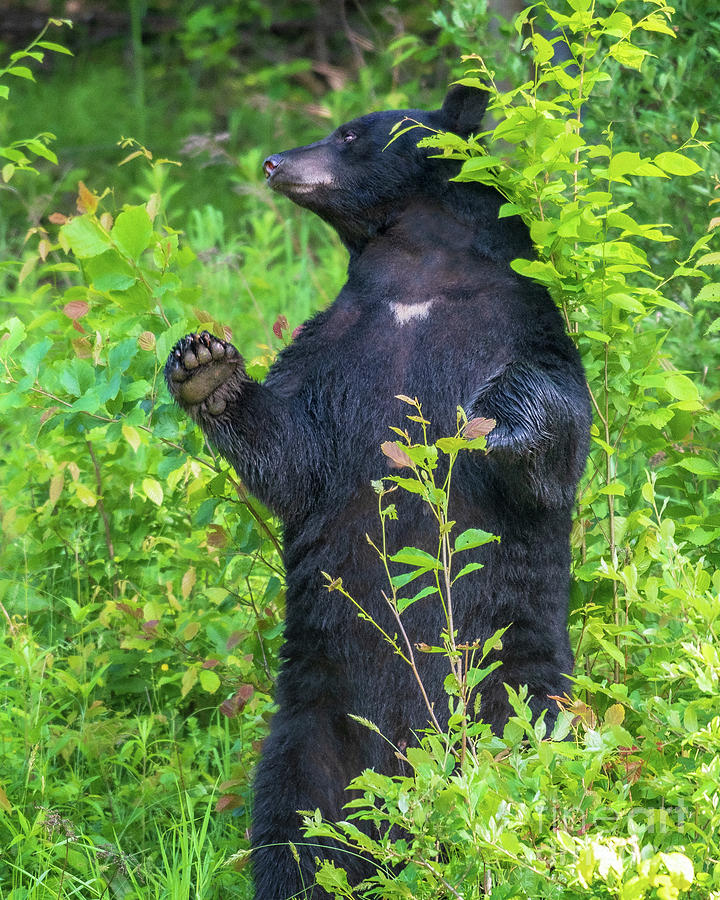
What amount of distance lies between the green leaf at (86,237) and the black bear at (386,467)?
1.22ft

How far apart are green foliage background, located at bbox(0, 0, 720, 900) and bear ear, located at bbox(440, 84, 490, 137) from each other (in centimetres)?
18

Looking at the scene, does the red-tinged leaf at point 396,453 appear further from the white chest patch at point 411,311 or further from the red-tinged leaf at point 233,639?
the red-tinged leaf at point 233,639

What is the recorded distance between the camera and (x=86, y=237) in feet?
9.80

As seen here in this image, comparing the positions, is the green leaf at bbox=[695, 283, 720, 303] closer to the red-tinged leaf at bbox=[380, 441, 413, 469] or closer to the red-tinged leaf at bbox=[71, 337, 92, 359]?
the red-tinged leaf at bbox=[380, 441, 413, 469]

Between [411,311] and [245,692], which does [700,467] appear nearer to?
[411,311]

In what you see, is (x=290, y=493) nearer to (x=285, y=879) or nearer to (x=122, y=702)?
(x=285, y=879)

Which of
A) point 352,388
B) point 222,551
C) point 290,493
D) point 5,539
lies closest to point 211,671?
point 222,551

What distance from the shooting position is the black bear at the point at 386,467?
2.76m

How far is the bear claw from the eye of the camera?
2822 millimetres

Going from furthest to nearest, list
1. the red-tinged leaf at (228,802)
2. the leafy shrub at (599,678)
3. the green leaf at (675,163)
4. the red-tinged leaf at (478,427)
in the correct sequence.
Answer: the red-tinged leaf at (228,802) < the green leaf at (675,163) < the red-tinged leaf at (478,427) < the leafy shrub at (599,678)

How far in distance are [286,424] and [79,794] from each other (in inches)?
44.3

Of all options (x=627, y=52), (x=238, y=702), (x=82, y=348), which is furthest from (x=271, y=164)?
(x=238, y=702)

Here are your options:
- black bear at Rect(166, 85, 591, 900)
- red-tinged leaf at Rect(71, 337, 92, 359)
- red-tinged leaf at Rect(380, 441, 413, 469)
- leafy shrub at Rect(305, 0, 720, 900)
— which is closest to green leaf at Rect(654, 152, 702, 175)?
leafy shrub at Rect(305, 0, 720, 900)

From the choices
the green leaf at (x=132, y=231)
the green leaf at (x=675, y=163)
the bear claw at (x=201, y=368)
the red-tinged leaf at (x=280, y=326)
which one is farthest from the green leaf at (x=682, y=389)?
the green leaf at (x=132, y=231)
